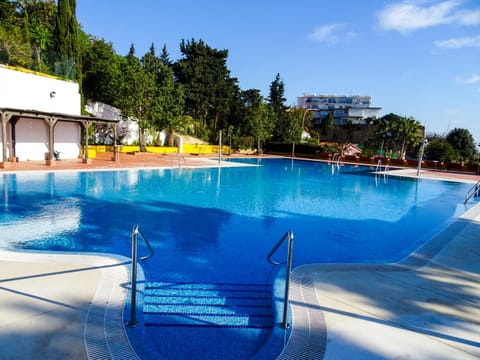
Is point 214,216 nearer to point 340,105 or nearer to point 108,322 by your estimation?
point 108,322

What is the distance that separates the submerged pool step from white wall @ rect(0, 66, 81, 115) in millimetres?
17379

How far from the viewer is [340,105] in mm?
96438

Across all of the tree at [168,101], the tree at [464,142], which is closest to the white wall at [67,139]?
the tree at [168,101]

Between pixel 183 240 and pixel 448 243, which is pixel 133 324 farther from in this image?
pixel 448 243

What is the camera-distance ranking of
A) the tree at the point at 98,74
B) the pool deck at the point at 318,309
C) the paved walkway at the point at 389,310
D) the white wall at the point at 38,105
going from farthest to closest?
the tree at the point at 98,74 < the white wall at the point at 38,105 < the paved walkway at the point at 389,310 < the pool deck at the point at 318,309

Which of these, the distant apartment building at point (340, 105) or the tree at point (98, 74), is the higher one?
the distant apartment building at point (340, 105)

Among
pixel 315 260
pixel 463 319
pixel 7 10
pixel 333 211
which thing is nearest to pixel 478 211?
pixel 333 211

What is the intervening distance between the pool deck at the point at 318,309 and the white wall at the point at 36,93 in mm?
15678

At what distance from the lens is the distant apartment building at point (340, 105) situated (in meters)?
84.9

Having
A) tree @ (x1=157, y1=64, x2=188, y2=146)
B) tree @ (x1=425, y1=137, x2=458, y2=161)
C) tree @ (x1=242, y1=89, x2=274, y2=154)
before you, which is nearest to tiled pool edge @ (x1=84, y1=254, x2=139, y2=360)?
tree @ (x1=157, y1=64, x2=188, y2=146)

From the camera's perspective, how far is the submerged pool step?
432 centimetres

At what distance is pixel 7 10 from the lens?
2995cm

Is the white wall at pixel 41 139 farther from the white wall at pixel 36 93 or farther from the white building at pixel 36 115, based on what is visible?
the white wall at pixel 36 93

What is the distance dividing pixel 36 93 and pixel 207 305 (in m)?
19.3
